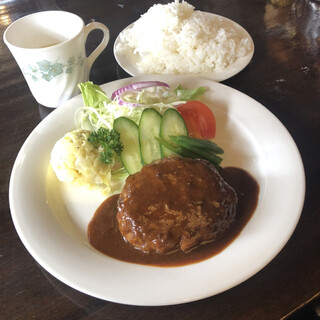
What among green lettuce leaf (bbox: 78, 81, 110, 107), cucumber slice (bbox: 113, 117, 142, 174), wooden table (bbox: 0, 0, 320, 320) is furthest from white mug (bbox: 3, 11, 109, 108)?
cucumber slice (bbox: 113, 117, 142, 174)

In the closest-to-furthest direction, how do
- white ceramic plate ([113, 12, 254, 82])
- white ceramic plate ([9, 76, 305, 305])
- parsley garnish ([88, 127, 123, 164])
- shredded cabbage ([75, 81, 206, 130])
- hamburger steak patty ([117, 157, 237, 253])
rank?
white ceramic plate ([9, 76, 305, 305]) → hamburger steak patty ([117, 157, 237, 253]) → parsley garnish ([88, 127, 123, 164]) → shredded cabbage ([75, 81, 206, 130]) → white ceramic plate ([113, 12, 254, 82])

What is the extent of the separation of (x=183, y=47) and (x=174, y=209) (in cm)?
139

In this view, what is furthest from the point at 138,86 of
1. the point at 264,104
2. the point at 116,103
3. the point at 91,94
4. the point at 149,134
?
the point at 264,104

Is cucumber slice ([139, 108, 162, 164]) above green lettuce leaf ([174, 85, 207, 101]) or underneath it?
underneath

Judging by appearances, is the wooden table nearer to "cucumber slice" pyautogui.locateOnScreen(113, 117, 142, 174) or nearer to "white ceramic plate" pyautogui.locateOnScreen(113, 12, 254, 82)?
"white ceramic plate" pyautogui.locateOnScreen(113, 12, 254, 82)

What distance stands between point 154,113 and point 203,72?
25.9 inches

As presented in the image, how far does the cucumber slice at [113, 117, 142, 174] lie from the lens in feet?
5.83

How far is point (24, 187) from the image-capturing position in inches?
64.6

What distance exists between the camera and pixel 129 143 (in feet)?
5.92

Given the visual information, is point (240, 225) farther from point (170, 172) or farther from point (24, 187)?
point (24, 187)

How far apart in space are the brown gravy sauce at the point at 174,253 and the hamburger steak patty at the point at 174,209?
3 cm

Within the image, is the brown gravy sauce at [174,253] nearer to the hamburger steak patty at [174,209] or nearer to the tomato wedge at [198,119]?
the hamburger steak patty at [174,209]

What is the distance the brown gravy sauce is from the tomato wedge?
0.27m

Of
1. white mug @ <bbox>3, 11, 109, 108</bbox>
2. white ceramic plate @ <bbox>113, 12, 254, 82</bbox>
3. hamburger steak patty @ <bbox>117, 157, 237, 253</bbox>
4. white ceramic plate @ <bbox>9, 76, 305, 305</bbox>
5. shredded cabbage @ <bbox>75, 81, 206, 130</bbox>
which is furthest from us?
white ceramic plate @ <bbox>113, 12, 254, 82</bbox>
